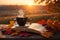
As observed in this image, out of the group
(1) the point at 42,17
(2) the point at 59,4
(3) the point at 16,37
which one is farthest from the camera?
(1) the point at 42,17

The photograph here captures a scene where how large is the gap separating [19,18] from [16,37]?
228 mm

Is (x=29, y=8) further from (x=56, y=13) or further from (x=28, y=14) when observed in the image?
(x=56, y=13)

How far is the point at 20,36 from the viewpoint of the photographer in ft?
4.93

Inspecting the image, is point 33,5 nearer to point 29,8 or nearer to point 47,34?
point 29,8

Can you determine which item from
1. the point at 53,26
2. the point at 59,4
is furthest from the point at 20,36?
the point at 59,4

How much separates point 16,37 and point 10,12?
0.84 metres

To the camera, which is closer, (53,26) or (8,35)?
(8,35)

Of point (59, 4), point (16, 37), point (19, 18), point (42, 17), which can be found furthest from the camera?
point (42, 17)

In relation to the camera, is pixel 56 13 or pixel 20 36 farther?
pixel 56 13

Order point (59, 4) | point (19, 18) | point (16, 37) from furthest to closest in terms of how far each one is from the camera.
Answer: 1. point (59, 4)
2. point (19, 18)
3. point (16, 37)

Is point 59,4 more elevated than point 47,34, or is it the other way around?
point 59,4

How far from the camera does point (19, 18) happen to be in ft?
5.40

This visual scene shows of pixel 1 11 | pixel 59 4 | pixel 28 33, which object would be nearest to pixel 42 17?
pixel 59 4

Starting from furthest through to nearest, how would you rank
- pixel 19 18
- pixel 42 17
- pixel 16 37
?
pixel 42 17 → pixel 19 18 → pixel 16 37
